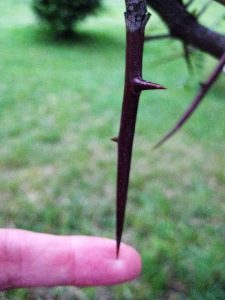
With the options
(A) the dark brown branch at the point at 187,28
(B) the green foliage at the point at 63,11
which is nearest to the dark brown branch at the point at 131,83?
(A) the dark brown branch at the point at 187,28

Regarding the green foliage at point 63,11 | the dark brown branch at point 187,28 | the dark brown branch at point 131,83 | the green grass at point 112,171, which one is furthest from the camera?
the green foliage at point 63,11

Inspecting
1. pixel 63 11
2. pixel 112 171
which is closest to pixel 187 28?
pixel 112 171

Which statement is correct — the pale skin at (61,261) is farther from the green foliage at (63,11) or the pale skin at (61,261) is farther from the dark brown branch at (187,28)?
the green foliage at (63,11)

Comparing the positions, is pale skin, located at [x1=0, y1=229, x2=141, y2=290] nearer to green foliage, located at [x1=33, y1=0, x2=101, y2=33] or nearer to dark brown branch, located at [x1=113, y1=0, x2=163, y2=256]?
dark brown branch, located at [x1=113, y1=0, x2=163, y2=256]

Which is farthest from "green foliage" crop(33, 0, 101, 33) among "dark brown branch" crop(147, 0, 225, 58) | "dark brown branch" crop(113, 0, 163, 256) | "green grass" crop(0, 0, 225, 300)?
"dark brown branch" crop(113, 0, 163, 256)

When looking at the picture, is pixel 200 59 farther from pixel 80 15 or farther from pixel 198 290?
pixel 80 15
